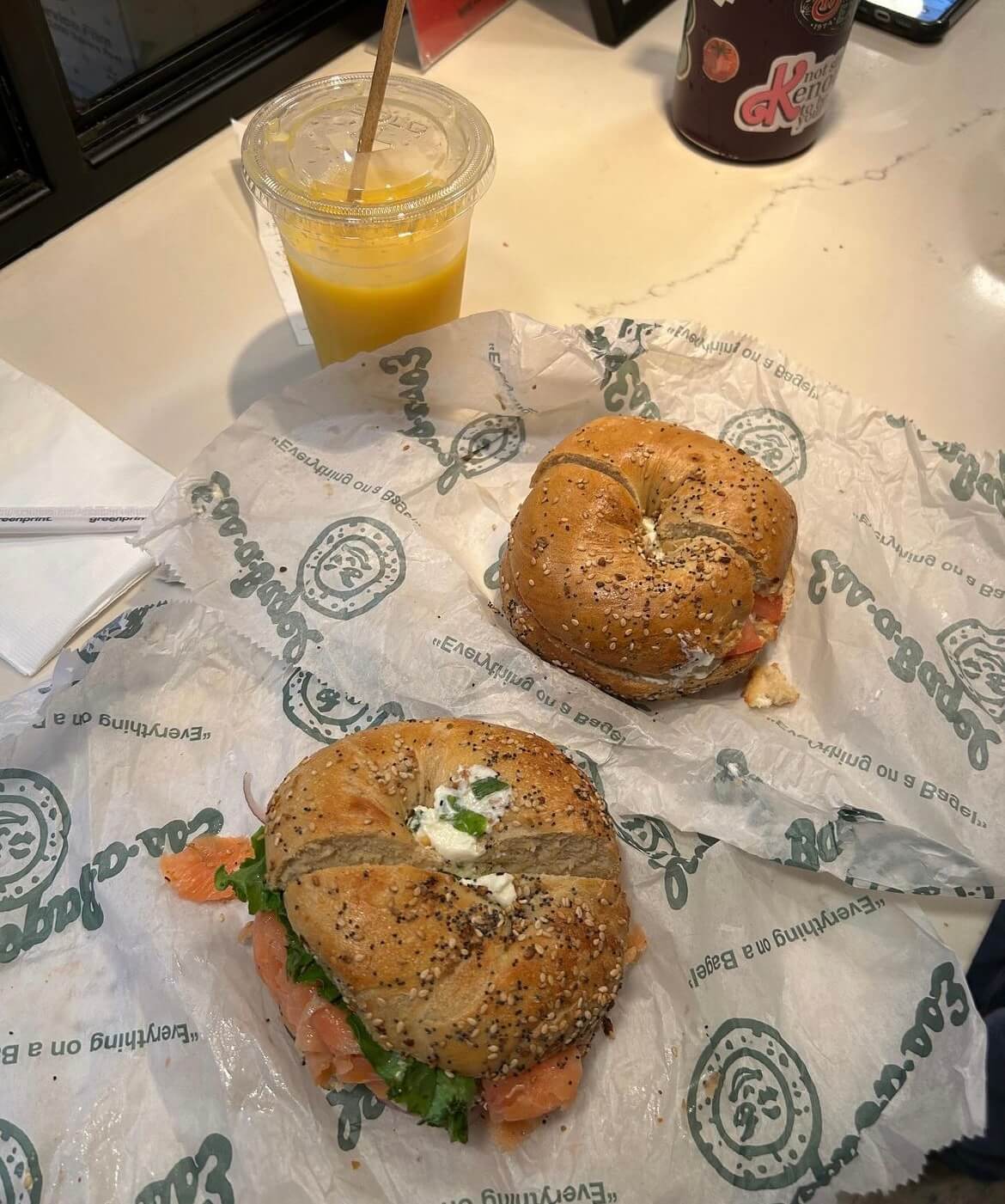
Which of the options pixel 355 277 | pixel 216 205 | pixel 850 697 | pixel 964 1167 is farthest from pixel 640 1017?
pixel 216 205

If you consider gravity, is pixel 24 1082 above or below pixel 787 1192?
above

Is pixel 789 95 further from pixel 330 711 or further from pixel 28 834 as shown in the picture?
pixel 28 834

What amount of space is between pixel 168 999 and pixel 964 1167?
1.13 m

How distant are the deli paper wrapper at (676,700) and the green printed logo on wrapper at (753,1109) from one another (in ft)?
0.72

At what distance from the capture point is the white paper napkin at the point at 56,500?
1.35 meters

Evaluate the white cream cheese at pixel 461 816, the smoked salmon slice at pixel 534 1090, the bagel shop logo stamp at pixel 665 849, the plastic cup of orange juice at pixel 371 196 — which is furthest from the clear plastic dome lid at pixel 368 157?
the smoked salmon slice at pixel 534 1090

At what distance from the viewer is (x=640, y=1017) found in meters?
1.11

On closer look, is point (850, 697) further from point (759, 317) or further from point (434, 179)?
point (434, 179)

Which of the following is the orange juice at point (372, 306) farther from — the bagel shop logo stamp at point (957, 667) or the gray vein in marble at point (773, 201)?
the bagel shop logo stamp at point (957, 667)

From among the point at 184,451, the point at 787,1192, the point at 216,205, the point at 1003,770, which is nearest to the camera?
the point at 787,1192

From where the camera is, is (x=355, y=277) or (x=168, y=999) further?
(x=355, y=277)

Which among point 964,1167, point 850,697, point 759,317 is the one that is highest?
point 759,317

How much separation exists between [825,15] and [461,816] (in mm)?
1484

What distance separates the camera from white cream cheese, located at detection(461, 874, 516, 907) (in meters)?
1.07
